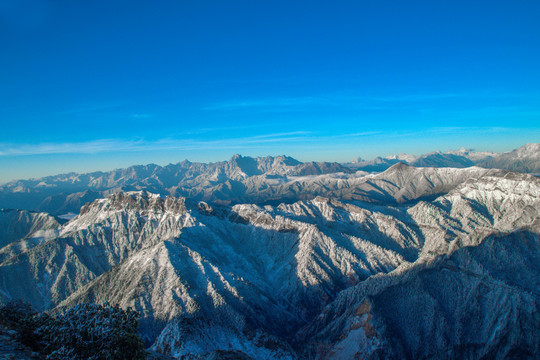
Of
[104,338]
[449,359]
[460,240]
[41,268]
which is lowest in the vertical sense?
[449,359]

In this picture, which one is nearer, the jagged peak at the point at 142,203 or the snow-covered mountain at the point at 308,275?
the snow-covered mountain at the point at 308,275

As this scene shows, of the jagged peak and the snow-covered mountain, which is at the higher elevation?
the jagged peak

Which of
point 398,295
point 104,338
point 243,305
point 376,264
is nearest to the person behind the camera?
point 104,338

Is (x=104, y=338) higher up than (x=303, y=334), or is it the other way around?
(x=104, y=338)

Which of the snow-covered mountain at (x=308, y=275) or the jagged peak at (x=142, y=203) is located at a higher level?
the jagged peak at (x=142, y=203)

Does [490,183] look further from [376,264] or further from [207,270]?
[207,270]

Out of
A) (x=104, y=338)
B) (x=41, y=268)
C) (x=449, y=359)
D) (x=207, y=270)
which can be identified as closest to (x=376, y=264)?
(x=449, y=359)

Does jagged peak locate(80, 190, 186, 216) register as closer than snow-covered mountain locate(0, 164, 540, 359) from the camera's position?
No

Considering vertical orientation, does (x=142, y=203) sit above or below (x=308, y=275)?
above
